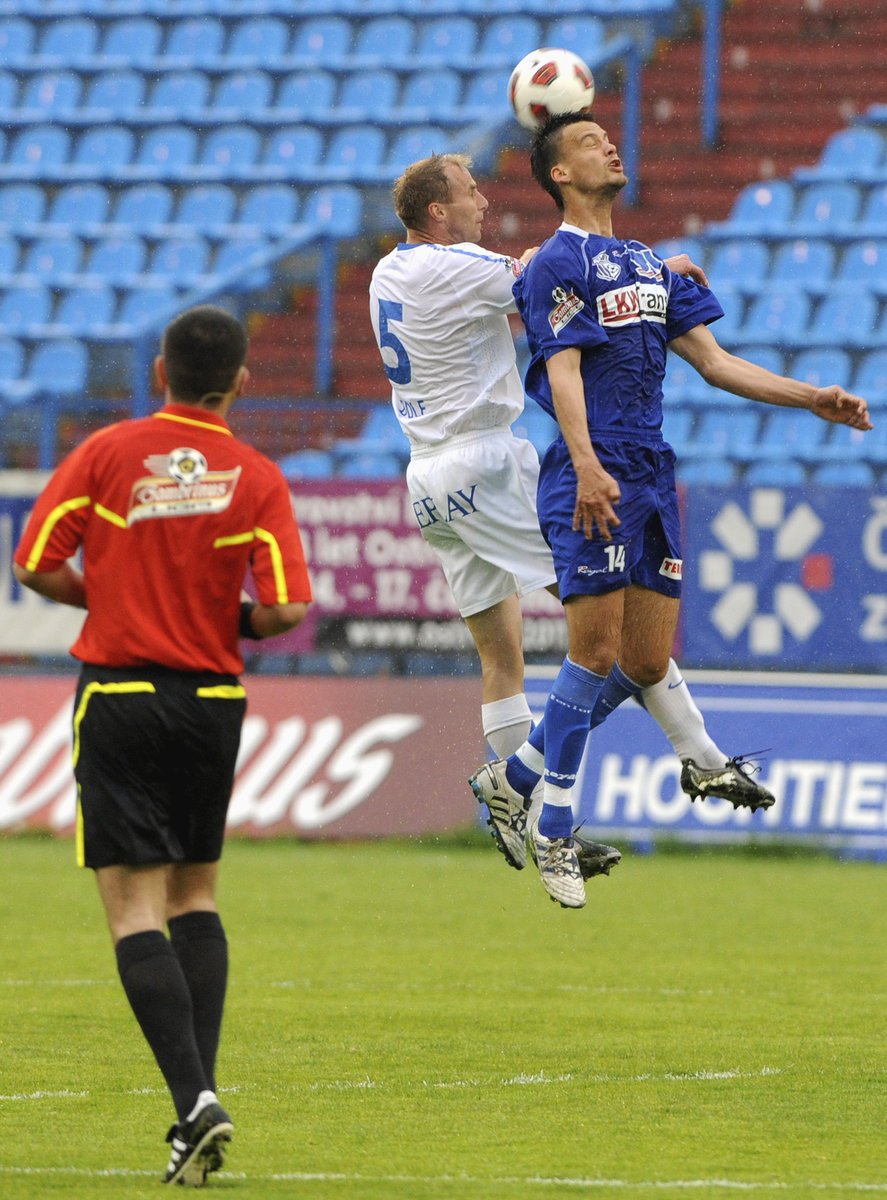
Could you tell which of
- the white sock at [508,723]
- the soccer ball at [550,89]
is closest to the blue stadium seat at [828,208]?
the soccer ball at [550,89]

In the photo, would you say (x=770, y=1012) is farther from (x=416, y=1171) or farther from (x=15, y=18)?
(x=15, y=18)

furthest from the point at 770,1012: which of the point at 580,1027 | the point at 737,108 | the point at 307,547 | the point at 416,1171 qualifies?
the point at 737,108

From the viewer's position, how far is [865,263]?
665 inches

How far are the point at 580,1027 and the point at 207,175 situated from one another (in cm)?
1346

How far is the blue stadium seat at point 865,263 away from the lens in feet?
55.1

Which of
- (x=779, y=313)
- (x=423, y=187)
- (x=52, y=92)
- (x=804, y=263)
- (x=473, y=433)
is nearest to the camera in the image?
(x=423, y=187)

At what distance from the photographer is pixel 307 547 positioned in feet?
46.8

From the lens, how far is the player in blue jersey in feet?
21.9

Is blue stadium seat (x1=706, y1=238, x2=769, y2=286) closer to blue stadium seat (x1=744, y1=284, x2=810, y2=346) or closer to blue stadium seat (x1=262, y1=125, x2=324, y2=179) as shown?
blue stadium seat (x1=744, y1=284, x2=810, y2=346)

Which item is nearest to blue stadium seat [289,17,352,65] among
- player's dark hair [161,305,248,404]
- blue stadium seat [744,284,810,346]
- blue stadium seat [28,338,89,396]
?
blue stadium seat [28,338,89,396]

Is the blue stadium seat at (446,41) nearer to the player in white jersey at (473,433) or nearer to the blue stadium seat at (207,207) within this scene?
the blue stadium seat at (207,207)

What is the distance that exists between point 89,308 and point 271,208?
6.19ft

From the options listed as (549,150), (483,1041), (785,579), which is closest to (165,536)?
(549,150)

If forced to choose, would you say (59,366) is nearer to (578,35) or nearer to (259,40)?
(259,40)
